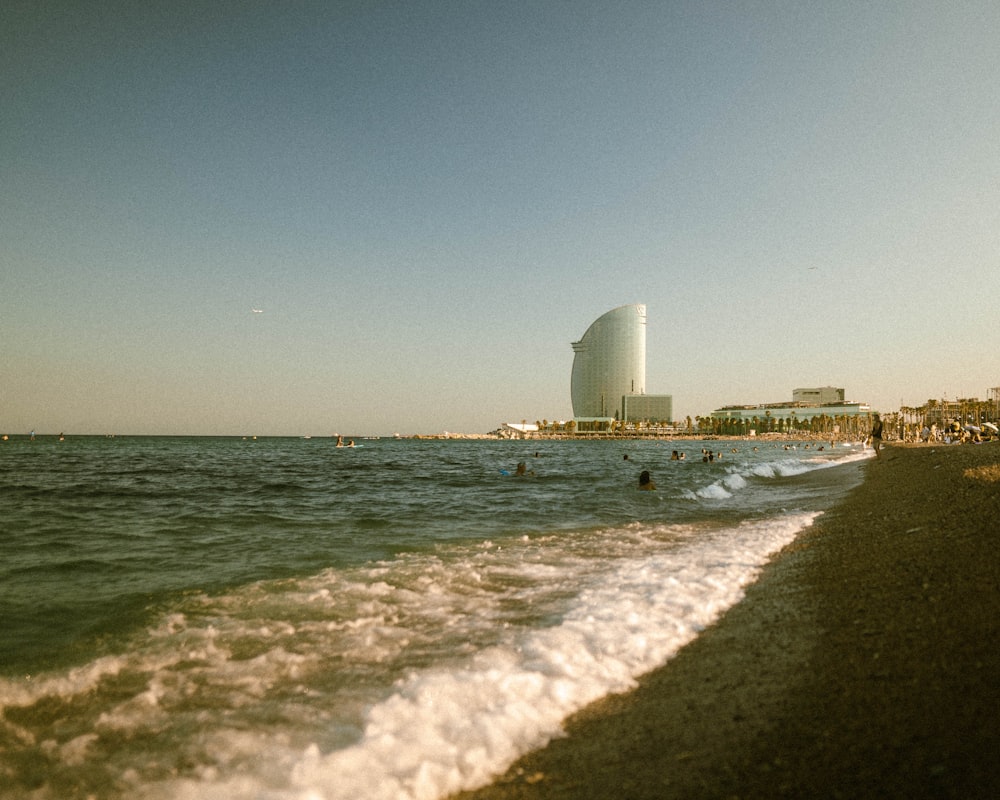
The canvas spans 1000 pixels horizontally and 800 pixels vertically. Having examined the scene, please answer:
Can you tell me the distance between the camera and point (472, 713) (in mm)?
3148

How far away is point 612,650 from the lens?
3982 mm

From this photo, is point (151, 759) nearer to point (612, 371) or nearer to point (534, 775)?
point (534, 775)

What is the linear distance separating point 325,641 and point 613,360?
188 metres

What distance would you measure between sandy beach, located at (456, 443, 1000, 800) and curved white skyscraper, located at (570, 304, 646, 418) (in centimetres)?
18556

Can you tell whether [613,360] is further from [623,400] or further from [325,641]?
[325,641]

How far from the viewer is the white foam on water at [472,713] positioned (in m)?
2.61

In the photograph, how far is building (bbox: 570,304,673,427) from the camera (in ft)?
611

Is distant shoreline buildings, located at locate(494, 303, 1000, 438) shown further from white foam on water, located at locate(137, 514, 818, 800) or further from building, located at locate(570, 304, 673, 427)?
white foam on water, located at locate(137, 514, 818, 800)

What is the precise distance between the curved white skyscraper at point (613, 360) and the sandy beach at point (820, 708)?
185555 millimetres

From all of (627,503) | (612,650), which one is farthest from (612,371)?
(612,650)

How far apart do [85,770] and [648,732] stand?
3061 millimetres

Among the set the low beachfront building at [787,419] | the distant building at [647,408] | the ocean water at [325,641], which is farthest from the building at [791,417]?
the ocean water at [325,641]

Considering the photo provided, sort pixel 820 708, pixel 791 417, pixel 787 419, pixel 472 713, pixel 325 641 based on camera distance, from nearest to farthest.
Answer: pixel 820 708 → pixel 472 713 → pixel 325 641 → pixel 787 419 → pixel 791 417

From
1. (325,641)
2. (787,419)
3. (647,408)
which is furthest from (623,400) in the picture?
(325,641)
